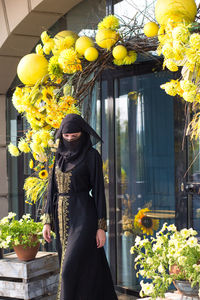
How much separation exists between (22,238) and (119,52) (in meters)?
1.61

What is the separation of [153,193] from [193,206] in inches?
18.8

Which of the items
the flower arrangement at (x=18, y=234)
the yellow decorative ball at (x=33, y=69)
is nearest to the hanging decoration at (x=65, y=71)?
the yellow decorative ball at (x=33, y=69)

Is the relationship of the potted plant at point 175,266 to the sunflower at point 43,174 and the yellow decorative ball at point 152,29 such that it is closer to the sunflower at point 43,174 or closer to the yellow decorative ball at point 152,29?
the yellow decorative ball at point 152,29

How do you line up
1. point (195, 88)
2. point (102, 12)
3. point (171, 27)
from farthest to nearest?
point (102, 12) < point (171, 27) < point (195, 88)

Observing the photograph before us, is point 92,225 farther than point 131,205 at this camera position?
No

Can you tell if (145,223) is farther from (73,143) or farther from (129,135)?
(73,143)

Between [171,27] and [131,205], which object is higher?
[171,27]

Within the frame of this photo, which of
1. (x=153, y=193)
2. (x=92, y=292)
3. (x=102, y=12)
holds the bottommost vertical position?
(x=92, y=292)

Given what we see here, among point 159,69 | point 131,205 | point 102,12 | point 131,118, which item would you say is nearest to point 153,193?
point 131,205

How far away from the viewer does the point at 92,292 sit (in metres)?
3.50

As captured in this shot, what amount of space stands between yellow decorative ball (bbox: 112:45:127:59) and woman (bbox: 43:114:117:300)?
2.01ft

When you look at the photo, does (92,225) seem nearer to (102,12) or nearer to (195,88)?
(195,88)

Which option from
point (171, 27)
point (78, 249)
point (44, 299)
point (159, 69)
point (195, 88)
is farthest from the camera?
point (159, 69)

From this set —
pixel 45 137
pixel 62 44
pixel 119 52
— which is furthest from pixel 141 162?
pixel 62 44
